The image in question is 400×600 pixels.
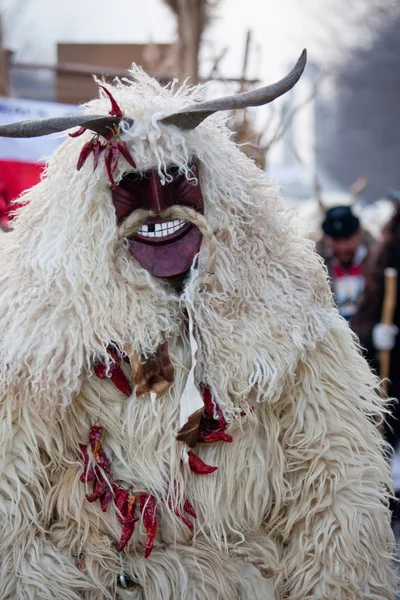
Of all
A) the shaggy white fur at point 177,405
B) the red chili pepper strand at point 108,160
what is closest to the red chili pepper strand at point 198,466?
the shaggy white fur at point 177,405

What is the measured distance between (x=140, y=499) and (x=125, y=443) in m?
0.15

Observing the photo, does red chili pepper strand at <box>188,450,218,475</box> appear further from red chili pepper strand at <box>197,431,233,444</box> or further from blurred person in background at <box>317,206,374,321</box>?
blurred person in background at <box>317,206,374,321</box>

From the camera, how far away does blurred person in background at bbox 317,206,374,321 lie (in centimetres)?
477

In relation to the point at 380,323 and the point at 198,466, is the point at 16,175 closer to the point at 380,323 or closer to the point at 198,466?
the point at 380,323

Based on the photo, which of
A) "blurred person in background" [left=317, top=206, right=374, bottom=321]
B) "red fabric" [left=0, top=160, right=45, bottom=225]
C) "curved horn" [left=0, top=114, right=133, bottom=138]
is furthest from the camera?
"blurred person in background" [left=317, top=206, right=374, bottom=321]

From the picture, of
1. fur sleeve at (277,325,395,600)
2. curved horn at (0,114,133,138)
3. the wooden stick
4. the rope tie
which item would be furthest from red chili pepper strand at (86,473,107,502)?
the wooden stick

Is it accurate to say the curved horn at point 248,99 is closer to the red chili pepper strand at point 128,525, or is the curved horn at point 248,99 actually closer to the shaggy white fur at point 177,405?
the shaggy white fur at point 177,405

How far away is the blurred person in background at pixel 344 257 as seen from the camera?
188 inches

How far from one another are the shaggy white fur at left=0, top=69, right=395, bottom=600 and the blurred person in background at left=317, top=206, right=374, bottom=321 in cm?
263

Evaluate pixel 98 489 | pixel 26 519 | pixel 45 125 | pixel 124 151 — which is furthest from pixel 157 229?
pixel 26 519

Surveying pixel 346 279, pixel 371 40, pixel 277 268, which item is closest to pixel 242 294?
pixel 277 268

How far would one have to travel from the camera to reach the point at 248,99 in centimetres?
187

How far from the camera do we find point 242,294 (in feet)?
6.79

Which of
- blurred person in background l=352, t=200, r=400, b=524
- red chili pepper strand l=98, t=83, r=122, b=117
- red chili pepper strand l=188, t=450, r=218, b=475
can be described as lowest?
blurred person in background l=352, t=200, r=400, b=524
